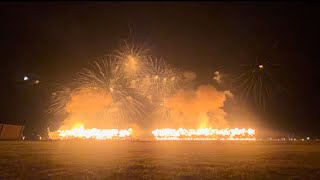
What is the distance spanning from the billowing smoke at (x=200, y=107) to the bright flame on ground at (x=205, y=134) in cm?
253

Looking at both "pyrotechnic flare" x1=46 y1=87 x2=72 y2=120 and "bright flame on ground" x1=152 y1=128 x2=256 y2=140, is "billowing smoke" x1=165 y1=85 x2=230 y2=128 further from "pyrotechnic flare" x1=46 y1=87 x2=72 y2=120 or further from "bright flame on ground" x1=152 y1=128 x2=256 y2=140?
"pyrotechnic flare" x1=46 y1=87 x2=72 y2=120

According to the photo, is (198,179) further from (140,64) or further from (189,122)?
(189,122)

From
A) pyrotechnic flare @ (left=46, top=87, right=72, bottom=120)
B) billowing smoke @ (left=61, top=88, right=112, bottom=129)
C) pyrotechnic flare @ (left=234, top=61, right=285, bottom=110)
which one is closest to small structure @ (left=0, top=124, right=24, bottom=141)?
billowing smoke @ (left=61, top=88, right=112, bottom=129)

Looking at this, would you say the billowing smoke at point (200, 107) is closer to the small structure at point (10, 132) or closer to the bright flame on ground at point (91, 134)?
the bright flame on ground at point (91, 134)

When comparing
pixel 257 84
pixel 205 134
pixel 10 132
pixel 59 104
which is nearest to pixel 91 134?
pixel 59 104

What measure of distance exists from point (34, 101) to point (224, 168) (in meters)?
52.4

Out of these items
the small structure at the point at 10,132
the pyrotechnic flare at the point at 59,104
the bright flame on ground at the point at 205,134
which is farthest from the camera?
the pyrotechnic flare at the point at 59,104

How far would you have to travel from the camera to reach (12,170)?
17500 millimetres

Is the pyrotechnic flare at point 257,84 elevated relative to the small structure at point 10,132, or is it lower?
elevated

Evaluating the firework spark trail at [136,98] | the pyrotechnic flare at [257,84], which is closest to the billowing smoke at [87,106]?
the firework spark trail at [136,98]

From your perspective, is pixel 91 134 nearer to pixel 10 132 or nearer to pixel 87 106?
pixel 87 106

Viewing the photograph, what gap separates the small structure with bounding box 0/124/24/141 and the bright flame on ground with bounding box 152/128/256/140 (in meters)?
19.0

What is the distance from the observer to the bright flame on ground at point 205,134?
59062 mm

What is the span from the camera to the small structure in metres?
48.3
